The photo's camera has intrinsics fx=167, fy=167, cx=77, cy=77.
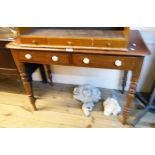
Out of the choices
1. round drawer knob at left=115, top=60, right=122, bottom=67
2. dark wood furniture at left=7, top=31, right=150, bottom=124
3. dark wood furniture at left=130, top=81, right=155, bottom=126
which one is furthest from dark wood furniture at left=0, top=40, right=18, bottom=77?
dark wood furniture at left=130, top=81, right=155, bottom=126

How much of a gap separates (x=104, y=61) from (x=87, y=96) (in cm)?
62

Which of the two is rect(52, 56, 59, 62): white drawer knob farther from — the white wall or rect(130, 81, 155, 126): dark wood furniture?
rect(130, 81, 155, 126): dark wood furniture

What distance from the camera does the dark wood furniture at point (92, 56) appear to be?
1.06 meters

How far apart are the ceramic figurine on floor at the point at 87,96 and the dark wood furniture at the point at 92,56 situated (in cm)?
46

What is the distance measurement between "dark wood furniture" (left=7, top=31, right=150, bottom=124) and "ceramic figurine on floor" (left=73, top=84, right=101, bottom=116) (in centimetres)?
46

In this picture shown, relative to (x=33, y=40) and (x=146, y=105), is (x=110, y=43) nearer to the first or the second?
(x=33, y=40)

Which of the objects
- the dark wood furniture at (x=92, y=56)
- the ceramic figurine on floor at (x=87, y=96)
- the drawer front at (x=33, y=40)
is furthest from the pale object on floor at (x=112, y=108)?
the drawer front at (x=33, y=40)

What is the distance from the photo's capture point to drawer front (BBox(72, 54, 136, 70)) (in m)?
1.08

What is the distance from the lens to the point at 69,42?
1.11m
